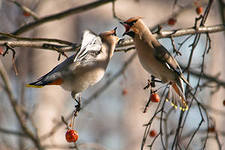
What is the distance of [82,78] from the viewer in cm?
233

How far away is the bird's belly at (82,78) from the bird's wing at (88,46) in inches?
4.4

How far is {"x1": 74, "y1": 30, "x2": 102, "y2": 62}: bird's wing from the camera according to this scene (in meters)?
1.99

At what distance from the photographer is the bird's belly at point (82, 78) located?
2.31m

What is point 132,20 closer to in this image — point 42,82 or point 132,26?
point 132,26

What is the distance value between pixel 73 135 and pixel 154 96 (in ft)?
2.14

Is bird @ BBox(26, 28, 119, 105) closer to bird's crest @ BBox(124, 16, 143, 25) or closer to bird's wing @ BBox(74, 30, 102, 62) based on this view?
bird's wing @ BBox(74, 30, 102, 62)

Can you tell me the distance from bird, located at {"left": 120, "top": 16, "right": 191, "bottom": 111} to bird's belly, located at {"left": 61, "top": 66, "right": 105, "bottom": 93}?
0.42m

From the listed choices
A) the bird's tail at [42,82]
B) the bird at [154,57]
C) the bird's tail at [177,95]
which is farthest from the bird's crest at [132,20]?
the bird's tail at [42,82]

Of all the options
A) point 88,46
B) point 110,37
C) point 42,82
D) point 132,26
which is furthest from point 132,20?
point 42,82

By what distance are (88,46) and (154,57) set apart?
2.36 feet

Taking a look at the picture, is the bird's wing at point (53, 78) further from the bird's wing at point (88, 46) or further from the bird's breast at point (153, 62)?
the bird's breast at point (153, 62)

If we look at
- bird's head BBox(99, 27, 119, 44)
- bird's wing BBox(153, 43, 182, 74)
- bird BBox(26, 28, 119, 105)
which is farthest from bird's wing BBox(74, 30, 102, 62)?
bird's wing BBox(153, 43, 182, 74)

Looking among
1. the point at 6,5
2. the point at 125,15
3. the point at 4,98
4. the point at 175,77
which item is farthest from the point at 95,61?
the point at 125,15

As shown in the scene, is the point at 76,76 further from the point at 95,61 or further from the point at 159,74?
the point at 159,74
